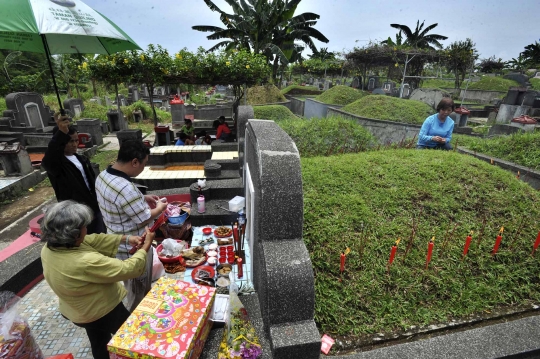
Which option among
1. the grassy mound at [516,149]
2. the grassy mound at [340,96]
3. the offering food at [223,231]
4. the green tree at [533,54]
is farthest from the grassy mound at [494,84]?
the offering food at [223,231]

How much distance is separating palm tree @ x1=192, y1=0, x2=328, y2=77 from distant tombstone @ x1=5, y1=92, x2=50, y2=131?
10481mm

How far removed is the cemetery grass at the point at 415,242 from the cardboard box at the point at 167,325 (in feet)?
4.04

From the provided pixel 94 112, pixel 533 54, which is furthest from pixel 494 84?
pixel 94 112

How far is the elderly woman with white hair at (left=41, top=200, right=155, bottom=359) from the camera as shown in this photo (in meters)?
1.74

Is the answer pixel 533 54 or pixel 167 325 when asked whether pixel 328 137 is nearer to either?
pixel 167 325

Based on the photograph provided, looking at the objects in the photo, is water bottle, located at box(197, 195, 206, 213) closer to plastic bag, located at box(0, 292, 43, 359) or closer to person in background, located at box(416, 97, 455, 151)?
plastic bag, located at box(0, 292, 43, 359)

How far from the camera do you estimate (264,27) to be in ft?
55.7

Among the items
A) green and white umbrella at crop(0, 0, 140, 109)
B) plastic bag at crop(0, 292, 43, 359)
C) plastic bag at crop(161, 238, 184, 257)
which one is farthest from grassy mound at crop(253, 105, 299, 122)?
plastic bag at crop(0, 292, 43, 359)

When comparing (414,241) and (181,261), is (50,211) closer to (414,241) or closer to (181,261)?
(181,261)

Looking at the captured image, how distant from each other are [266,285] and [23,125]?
635 inches

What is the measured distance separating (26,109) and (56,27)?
14.2 metres

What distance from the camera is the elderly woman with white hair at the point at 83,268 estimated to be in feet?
5.69

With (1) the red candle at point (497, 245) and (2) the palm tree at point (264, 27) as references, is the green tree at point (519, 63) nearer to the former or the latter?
(2) the palm tree at point (264, 27)

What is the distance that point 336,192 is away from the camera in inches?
154
